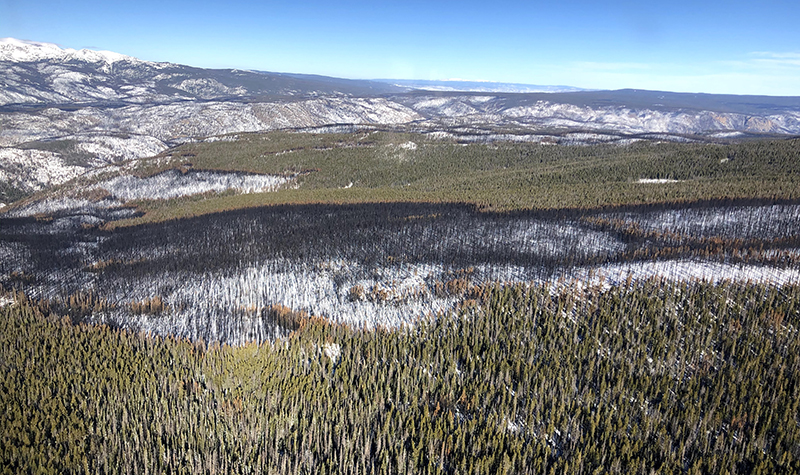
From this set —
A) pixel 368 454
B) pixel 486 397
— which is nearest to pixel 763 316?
pixel 486 397

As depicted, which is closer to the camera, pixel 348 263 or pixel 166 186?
pixel 348 263

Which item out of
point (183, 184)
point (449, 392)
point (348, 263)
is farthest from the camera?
point (183, 184)

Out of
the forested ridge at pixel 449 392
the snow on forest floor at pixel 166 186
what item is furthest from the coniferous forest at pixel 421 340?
the snow on forest floor at pixel 166 186

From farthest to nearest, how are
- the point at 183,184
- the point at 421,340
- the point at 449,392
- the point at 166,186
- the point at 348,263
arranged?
the point at 183,184
the point at 166,186
the point at 348,263
the point at 421,340
the point at 449,392

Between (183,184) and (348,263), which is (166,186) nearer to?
(183,184)

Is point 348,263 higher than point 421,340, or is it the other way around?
point 348,263

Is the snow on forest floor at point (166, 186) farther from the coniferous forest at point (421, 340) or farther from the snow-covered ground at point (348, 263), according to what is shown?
the coniferous forest at point (421, 340)

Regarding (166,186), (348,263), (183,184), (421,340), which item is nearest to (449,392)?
(421,340)
